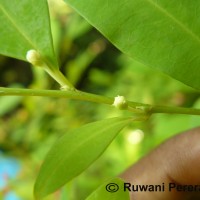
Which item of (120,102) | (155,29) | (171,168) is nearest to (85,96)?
(120,102)

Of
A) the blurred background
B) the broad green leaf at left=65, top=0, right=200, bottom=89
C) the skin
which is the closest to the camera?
the broad green leaf at left=65, top=0, right=200, bottom=89

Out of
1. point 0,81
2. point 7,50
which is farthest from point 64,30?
point 7,50

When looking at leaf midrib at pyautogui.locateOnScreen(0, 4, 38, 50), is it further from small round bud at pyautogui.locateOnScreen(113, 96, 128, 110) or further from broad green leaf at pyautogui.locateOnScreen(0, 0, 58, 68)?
small round bud at pyautogui.locateOnScreen(113, 96, 128, 110)

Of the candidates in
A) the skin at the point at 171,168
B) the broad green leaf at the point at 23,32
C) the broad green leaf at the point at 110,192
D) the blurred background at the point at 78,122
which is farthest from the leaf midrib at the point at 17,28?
the blurred background at the point at 78,122

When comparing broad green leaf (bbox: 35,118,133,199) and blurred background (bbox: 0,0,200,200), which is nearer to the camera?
broad green leaf (bbox: 35,118,133,199)

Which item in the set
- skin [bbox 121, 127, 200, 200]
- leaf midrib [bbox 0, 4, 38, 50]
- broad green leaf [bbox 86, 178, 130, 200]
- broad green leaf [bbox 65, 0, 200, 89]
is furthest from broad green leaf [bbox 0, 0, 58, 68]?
skin [bbox 121, 127, 200, 200]

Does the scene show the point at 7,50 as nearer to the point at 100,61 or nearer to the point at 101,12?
the point at 101,12
